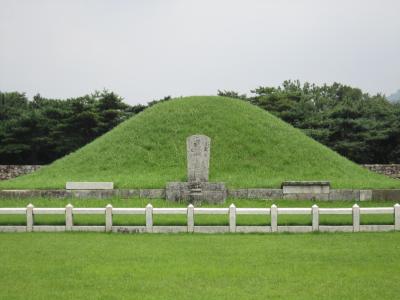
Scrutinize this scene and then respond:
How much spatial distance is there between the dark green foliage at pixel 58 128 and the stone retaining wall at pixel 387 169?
19754mm

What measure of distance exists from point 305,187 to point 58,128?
90.3 feet

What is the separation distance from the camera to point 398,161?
145 ft

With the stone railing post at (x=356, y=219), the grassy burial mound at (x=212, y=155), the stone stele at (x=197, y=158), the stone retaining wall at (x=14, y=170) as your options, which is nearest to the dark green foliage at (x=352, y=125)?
the grassy burial mound at (x=212, y=155)

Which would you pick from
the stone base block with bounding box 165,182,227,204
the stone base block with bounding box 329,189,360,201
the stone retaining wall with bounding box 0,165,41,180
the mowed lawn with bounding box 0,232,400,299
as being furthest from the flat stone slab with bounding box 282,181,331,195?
the stone retaining wall with bounding box 0,165,41,180

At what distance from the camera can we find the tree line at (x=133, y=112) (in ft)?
142

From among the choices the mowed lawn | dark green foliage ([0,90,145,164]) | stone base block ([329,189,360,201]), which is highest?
dark green foliage ([0,90,145,164])

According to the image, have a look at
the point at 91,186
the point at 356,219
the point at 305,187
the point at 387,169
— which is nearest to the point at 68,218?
the point at 91,186

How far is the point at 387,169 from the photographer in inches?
1556

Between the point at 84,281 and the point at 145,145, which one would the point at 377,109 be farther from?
the point at 84,281

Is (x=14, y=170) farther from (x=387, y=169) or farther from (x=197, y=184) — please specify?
(x=387, y=169)

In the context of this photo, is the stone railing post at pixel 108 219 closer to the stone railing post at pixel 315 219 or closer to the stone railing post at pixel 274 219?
the stone railing post at pixel 274 219

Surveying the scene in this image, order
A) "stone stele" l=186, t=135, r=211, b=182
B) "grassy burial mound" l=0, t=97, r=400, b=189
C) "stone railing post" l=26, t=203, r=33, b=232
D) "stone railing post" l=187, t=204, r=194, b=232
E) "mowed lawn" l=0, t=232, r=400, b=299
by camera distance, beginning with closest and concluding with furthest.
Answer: "mowed lawn" l=0, t=232, r=400, b=299
"stone railing post" l=187, t=204, r=194, b=232
"stone railing post" l=26, t=203, r=33, b=232
"stone stele" l=186, t=135, r=211, b=182
"grassy burial mound" l=0, t=97, r=400, b=189

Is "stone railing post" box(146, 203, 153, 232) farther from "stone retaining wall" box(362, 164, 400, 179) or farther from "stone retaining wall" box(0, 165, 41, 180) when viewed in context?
"stone retaining wall" box(0, 165, 41, 180)

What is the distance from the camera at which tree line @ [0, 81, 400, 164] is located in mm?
43219
